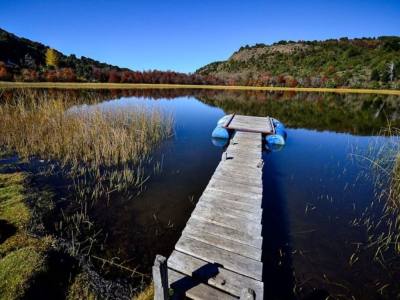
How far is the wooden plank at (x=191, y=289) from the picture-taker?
2.54m

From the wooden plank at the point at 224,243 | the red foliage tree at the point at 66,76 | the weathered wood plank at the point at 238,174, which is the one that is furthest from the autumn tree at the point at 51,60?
the wooden plank at the point at 224,243

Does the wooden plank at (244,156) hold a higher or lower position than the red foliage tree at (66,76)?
lower

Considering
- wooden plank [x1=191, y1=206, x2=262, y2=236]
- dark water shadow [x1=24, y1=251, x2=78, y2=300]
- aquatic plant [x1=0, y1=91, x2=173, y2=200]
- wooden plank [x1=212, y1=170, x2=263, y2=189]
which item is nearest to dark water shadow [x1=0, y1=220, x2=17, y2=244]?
dark water shadow [x1=24, y1=251, x2=78, y2=300]

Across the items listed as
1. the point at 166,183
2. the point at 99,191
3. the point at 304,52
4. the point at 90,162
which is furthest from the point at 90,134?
the point at 304,52

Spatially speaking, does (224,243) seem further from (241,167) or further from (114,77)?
(114,77)

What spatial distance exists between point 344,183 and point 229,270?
521cm

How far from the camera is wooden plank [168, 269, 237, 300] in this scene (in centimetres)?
254

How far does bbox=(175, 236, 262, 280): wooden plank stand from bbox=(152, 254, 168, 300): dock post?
85 centimetres

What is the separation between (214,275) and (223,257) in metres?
0.32

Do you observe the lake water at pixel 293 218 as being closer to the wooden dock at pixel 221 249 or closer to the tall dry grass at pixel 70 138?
the wooden dock at pixel 221 249

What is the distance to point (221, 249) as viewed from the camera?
320 centimetres

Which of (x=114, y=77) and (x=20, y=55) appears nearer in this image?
(x=114, y=77)

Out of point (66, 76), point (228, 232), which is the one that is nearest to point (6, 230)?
point (228, 232)

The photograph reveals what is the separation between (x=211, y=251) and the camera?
3137 mm
